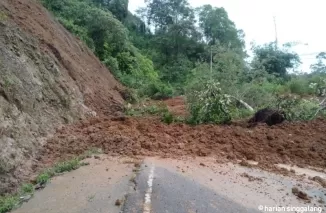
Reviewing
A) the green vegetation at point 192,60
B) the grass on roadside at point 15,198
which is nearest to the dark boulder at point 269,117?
the green vegetation at point 192,60

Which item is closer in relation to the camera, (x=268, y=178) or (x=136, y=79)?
(x=268, y=178)

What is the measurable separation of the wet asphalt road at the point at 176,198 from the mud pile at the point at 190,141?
68.4 inches

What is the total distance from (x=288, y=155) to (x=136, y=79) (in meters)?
15.1

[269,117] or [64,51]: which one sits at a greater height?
[64,51]

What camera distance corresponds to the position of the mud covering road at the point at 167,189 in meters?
5.10

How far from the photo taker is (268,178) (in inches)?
276

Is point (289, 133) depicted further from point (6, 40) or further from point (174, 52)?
point (174, 52)

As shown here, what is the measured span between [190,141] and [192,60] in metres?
27.0

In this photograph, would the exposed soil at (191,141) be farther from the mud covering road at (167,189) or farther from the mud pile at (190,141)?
the mud covering road at (167,189)

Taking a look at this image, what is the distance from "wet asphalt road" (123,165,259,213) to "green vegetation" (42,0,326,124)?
5.65 m

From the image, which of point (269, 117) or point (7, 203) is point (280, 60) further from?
Answer: point (7, 203)

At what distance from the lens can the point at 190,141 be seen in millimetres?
9039

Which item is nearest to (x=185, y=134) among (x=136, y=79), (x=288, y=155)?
(x=288, y=155)

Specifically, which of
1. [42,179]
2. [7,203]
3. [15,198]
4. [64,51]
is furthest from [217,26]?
[7,203]
